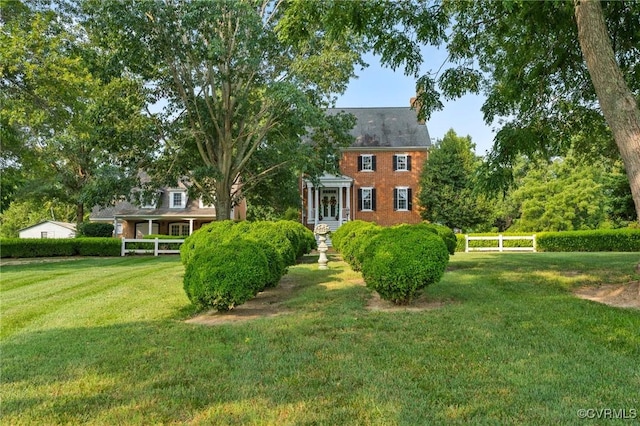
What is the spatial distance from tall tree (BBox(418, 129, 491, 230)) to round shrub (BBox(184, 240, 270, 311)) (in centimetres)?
2246

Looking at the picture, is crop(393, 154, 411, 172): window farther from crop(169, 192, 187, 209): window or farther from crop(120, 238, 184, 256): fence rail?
crop(120, 238, 184, 256): fence rail

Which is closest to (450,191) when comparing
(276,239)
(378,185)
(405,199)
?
(405,199)

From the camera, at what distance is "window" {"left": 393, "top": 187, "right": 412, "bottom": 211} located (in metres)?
30.0

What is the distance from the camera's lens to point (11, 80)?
46.7 ft

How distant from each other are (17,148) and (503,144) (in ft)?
58.6

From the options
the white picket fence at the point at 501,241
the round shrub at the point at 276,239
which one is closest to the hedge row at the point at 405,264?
the round shrub at the point at 276,239

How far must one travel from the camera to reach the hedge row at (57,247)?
19.1m

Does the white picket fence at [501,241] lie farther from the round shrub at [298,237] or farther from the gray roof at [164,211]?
the gray roof at [164,211]

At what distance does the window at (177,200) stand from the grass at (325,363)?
2476 centimetres

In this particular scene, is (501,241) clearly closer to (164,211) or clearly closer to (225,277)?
(225,277)

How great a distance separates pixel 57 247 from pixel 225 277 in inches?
701

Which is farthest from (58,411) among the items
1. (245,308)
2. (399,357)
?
(245,308)

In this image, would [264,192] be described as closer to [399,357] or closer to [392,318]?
[392,318]

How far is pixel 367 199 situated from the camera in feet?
99.5
